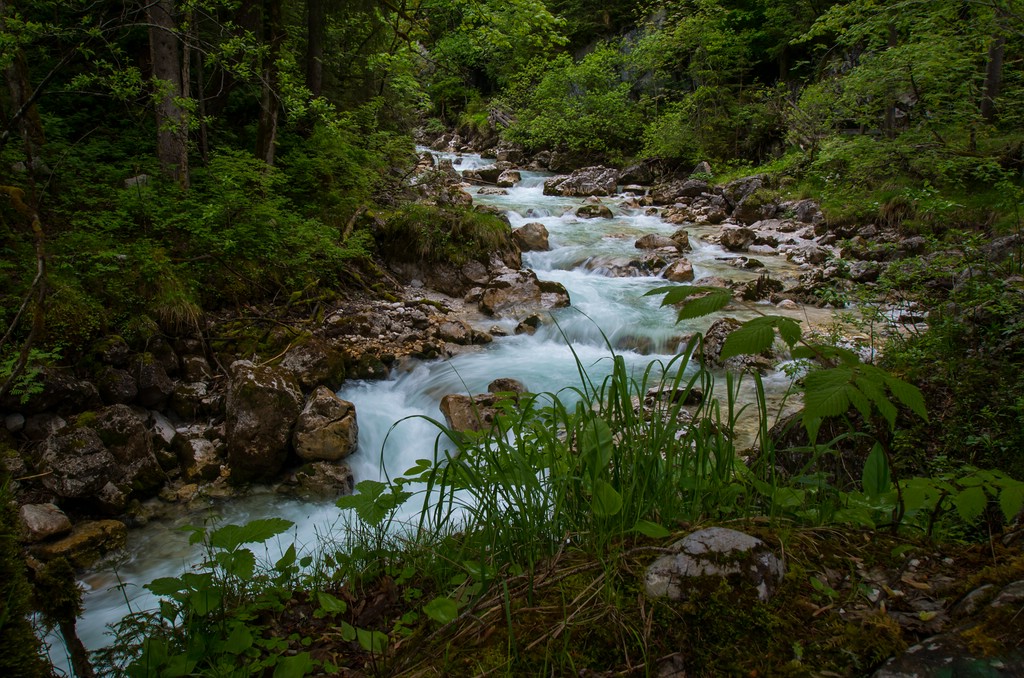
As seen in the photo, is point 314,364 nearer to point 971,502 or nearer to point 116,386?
point 116,386

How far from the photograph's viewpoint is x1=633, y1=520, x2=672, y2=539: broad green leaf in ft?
5.09

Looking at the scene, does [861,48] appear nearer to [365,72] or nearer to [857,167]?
[857,167]

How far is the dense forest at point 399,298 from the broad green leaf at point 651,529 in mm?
11

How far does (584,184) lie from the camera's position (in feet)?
66.4

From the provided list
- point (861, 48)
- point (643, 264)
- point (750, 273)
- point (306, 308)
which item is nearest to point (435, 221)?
point (306, 308)

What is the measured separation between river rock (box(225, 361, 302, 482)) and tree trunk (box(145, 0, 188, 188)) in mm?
3309

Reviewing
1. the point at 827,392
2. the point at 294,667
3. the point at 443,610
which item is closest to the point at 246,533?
the point at 294,667

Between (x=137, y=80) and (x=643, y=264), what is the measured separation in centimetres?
931

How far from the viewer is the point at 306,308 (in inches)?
310

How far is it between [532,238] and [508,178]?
9007 millimetres

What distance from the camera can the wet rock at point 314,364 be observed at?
20.5 ft

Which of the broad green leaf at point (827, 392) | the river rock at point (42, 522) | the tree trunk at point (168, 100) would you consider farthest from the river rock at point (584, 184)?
the broad green leaf at point (827, 392)

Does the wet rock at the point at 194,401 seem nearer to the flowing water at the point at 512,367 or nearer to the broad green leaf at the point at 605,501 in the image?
the flowing water at the point at 512,367

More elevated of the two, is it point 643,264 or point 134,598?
point 643,264
